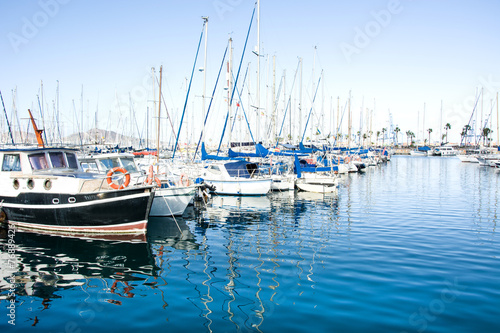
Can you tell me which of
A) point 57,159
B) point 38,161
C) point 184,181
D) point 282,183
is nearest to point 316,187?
point 282,183

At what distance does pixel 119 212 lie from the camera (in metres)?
14.6

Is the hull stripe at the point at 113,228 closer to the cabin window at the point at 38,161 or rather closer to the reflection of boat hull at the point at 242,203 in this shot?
the cabin window at the point at 38,161

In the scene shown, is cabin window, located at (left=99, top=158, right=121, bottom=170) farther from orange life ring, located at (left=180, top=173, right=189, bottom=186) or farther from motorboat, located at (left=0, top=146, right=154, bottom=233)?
orange life ring, located at (left=180, top=173, right=189, bottom=186)

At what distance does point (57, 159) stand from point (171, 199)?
236 inches

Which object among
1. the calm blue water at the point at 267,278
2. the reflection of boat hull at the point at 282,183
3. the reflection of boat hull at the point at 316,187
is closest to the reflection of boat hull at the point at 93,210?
the calm blue water at the point at 267,278

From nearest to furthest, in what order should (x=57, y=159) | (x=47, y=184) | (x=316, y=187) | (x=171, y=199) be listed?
1. (x=47, y=184)
2. (x=57, y=159)
3. (x=171, y=199)
4. (x=316, y=187)

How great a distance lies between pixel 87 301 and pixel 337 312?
6048mm

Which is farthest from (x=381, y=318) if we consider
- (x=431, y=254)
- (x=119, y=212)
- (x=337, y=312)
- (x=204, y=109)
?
(x=204, y=109)

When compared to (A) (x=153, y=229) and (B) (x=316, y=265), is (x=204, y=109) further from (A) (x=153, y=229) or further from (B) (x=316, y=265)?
(B) (x=316, y=265)

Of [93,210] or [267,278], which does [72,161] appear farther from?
[267,278]

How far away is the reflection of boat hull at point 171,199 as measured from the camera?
19.0 metres

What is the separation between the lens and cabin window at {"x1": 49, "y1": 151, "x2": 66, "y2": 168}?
54.4 feet

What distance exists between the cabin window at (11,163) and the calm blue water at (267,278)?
2997 mm

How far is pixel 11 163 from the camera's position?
16.4m
